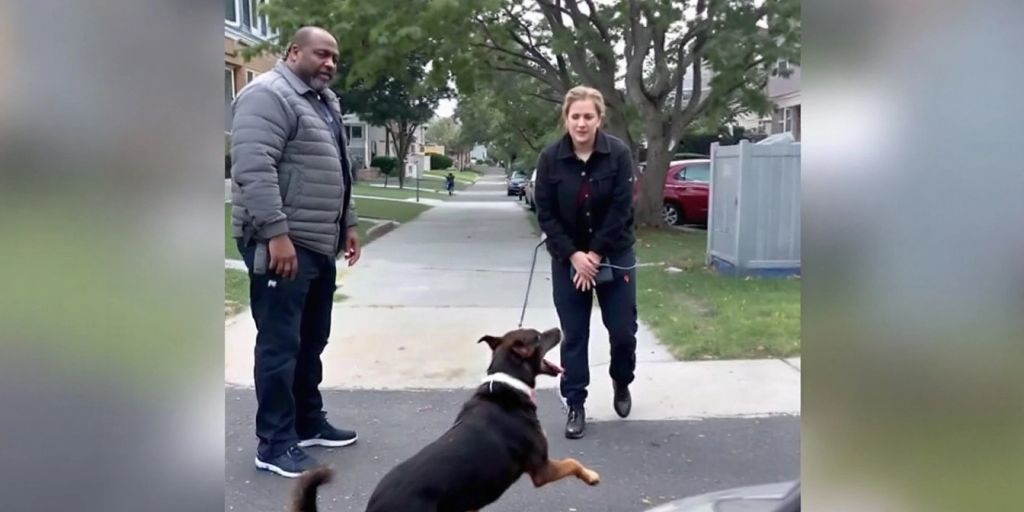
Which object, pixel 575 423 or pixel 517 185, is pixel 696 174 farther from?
pixel 517 185

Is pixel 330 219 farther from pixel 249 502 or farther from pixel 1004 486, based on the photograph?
pixel 1004 486

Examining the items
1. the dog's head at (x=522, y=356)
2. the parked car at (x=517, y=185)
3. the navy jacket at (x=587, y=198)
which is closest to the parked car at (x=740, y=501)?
the dog's head at (x=522, y=356)

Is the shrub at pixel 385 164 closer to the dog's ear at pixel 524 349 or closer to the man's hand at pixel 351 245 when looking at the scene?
the man's hand at pixel 351 245

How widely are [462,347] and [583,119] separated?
9.67ft

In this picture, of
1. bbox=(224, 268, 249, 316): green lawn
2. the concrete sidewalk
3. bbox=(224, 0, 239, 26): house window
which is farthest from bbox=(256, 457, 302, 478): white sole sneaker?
bbox=(224, 268, 249, 316): green lawn

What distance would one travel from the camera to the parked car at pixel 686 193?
18797 mm

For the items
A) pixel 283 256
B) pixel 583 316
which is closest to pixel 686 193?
pixel 583 316

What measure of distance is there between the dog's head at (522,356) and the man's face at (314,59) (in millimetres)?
1406

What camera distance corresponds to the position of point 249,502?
3803 millimetres

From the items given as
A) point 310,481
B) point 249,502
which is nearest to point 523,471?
point 310,481

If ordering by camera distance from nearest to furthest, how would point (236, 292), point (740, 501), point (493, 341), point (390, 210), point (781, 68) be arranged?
point (740, 501)
point (493, 341)
point (236, 292)
point (781, 68)
point (390, 210)

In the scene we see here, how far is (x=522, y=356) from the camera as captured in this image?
152 inches

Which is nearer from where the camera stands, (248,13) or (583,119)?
(248,13)

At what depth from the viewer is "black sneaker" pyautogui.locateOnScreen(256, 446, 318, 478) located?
4.04 metres
